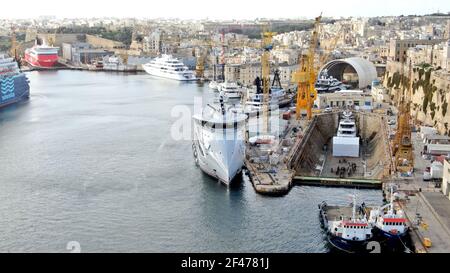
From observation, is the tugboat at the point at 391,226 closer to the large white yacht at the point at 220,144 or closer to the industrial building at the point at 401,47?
the large white yacht at the point at 220,144

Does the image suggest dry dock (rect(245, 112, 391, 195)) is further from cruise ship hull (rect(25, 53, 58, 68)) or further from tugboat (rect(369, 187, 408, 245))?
cruise ship hull (rect(25, 53, 58, 68))

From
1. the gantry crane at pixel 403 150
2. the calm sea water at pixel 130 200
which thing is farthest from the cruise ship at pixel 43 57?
the gantry crane at pixel 403 150

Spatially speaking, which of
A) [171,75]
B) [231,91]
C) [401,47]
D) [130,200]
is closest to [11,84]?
[231,91]

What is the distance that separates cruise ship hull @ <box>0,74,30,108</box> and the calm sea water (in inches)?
116

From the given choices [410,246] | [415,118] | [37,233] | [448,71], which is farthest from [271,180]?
[448,71]

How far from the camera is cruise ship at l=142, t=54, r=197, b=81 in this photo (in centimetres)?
1891

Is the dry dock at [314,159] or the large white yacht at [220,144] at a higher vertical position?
the large white yacht at [220,144]

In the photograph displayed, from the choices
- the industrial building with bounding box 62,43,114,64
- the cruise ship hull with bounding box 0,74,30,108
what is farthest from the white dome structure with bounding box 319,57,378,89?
the industrial building with bounding box 62,43,114,64

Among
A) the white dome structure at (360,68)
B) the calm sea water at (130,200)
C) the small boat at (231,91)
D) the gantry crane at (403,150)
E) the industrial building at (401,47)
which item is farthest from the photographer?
the industrial building at (401,47)

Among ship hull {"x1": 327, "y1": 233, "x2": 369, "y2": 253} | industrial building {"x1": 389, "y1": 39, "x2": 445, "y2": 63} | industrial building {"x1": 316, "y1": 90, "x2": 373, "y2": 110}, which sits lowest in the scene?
ship hull {"x1": 327, "y1": 233, "x2": 369, "y2": 253}

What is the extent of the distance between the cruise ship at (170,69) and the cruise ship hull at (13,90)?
18.7ft

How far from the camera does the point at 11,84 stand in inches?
530

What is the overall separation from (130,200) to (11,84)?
8777 millimetres

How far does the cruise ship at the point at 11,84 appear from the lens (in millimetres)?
13078
